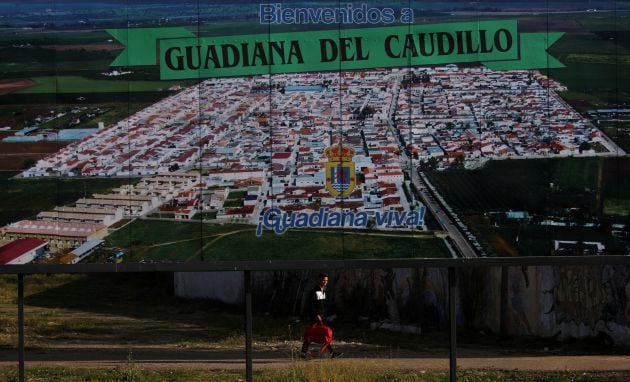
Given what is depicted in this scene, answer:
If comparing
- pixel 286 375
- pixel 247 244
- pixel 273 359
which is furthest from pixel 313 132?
pixel 273 359

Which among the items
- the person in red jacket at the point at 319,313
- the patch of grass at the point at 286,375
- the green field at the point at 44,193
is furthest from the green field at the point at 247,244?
the patch of grass at the point at 286,375

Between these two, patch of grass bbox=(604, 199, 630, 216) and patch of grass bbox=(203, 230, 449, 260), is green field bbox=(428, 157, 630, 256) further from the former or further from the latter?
patch of grass bbox=(203, 230, 449, 260)

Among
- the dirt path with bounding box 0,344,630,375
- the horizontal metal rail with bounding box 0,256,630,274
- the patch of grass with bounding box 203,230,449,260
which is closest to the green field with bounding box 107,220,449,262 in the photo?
the patch of grass with bounding box 203,230,449,260

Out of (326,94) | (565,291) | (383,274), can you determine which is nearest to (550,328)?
(565,291)

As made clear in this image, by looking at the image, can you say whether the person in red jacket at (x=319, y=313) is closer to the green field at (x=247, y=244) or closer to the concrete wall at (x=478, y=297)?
the green field at (x=247, y=244)

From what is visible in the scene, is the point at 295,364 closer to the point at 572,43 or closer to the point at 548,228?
the point at 548,228

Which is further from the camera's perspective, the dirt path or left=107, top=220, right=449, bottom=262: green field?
the dirt path

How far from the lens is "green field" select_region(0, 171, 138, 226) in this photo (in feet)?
36.9

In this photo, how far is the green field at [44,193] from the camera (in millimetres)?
11250

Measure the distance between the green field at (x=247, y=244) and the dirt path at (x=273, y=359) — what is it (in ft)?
12.6

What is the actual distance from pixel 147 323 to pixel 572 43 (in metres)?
11.3

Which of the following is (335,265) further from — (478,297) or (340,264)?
(478,297)

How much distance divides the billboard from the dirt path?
13.1 ft

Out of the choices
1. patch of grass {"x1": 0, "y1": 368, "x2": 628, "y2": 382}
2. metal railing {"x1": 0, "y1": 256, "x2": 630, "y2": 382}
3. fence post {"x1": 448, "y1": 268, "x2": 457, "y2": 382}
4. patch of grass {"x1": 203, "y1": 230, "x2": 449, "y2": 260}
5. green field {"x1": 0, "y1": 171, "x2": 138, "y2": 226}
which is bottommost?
patch of grass {"x1": 0, "y1": 368, "x2": 628, "y2": 382}
